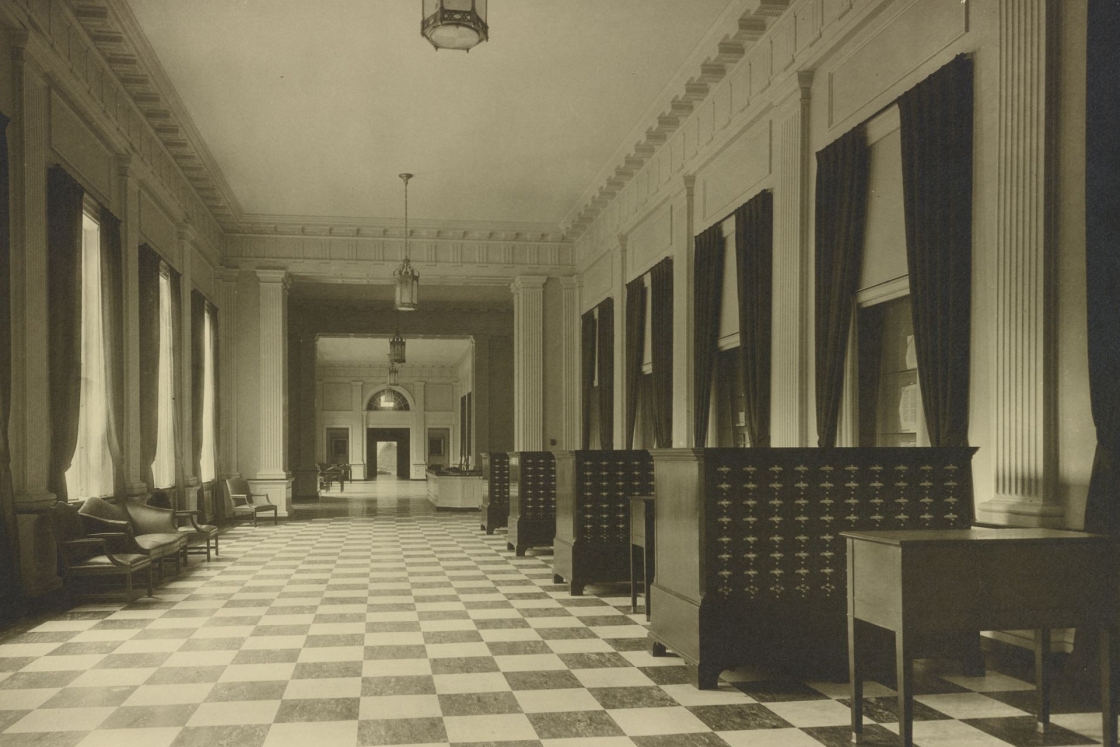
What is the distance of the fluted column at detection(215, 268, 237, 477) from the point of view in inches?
597

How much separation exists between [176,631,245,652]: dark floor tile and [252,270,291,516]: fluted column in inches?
399

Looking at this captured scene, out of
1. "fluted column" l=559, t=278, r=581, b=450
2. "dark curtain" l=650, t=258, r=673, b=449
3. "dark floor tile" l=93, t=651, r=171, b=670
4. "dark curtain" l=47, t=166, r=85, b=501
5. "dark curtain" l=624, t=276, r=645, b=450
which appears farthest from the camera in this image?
"fluted column" l=559, t=278, r=581, b=450

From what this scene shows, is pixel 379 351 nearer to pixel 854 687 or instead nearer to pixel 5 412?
pixel 5 412

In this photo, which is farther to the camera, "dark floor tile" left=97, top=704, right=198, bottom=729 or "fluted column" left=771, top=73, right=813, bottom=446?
"fluted column" left=771, top=73, right=813, bottom=446

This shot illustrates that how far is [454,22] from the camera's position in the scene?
463 centimetres

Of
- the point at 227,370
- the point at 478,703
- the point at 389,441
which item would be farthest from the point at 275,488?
the point at 389,441

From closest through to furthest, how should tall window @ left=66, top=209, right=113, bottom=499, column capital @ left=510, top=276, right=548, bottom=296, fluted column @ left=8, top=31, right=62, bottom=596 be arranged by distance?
fluted column @ left=8, top=31, right=62, bottom=596, tall window @ left=66, top=209, right=113, bottom=499, column capital @ left=510, top=276, right=548, bottom=296

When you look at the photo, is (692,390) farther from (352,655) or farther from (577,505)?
(352,655)

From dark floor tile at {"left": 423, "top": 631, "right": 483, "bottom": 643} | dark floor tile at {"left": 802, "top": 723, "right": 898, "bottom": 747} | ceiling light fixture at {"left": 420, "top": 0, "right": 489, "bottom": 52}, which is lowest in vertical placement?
dark floor tile at {"left": 423, "top": 631, "right": 483, "bottom": 643}

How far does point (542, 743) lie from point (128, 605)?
4.79m

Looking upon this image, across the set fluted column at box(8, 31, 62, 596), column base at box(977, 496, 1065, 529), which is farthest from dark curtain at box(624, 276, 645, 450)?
column base at box(977, 496, 1065, 529)

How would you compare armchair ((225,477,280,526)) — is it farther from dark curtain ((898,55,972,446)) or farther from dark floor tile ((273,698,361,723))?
dark curtain ((898,55,972,446))

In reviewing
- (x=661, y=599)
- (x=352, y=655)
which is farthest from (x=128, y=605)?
(x=661, y=599)

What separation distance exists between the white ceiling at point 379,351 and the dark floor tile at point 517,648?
21176 millimetres
